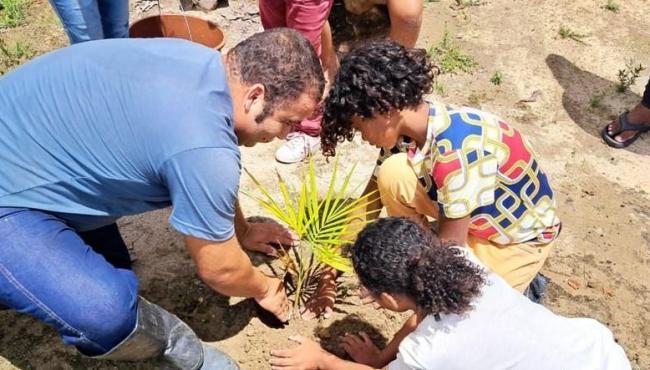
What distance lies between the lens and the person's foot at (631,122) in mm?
3504

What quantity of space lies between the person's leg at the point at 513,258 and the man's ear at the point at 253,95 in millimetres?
1008

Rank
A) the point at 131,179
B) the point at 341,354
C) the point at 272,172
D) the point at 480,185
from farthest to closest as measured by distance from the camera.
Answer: the point at 272,172 → the point at 341,354 → the point at 480,185 → the point at 131,179

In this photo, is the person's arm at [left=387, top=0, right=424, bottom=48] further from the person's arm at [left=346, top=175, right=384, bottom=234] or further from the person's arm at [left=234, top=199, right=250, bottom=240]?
the person's arm at [left=234, top=199, right=250, bottom=240]

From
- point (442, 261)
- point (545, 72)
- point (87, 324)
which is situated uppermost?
point (442, 261)

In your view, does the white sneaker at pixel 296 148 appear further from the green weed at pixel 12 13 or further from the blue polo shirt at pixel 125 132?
the green weed at pixel 12 13

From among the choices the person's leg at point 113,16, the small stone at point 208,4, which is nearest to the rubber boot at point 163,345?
the person's leg at point 113,16

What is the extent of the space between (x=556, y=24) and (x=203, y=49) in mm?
3345

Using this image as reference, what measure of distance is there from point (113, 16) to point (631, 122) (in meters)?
2.85

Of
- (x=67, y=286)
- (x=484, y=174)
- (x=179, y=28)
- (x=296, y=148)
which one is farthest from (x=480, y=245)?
(x=179, y=28)

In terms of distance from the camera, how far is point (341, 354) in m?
2.44

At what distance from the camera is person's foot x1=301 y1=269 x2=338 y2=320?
253 centimetres

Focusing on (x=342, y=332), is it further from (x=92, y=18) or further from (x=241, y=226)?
(x=92, y=18)

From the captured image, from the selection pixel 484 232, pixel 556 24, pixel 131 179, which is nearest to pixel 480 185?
pixel 484 232

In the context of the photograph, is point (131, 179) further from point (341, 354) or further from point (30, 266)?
point (341, 354)
